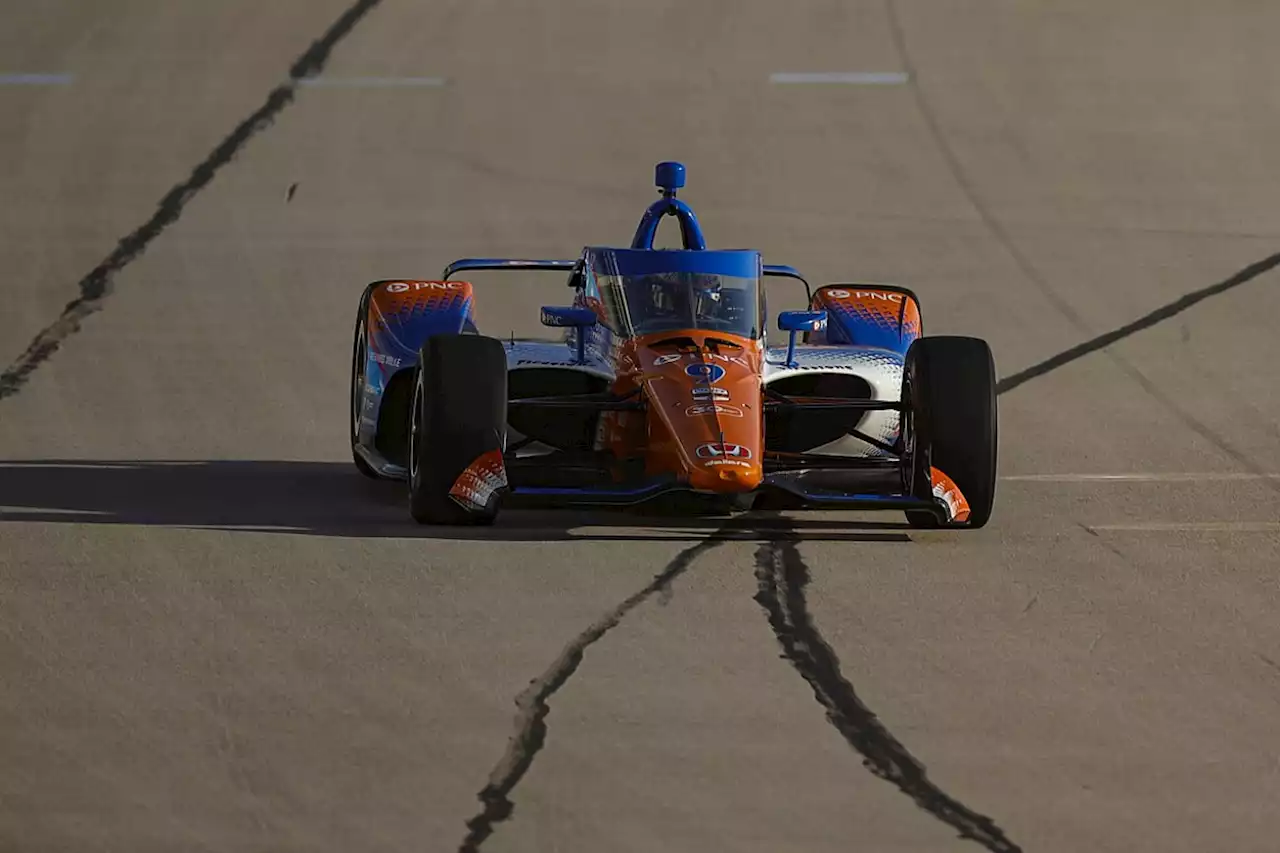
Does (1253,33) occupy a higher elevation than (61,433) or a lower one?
higher

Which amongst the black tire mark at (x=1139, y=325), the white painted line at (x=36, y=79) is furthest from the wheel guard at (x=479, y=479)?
the white painted line at (x=36, y=79)

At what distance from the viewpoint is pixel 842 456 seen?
10609 millimetres

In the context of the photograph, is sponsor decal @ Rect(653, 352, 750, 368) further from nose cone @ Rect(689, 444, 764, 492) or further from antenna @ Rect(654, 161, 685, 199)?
antenna @ Rect(654, 161, 685, 199)

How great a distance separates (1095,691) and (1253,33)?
16536mm

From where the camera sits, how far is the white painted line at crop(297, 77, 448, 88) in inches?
818

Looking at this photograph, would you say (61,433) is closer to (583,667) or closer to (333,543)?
(333,543)

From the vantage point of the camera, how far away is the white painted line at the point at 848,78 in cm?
2109

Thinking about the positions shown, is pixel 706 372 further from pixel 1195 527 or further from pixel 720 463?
pixel 1195 527

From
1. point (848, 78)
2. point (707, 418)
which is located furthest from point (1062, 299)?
point (707, 418)

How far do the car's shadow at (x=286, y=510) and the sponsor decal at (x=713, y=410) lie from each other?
524 millimetres

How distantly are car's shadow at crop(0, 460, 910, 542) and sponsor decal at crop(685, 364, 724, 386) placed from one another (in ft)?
1.98

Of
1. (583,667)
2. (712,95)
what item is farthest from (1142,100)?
(583,667)

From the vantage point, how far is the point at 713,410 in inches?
374

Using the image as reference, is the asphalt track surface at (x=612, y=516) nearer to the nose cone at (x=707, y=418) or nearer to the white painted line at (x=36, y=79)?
the white painted line at (x=36, y=79)
